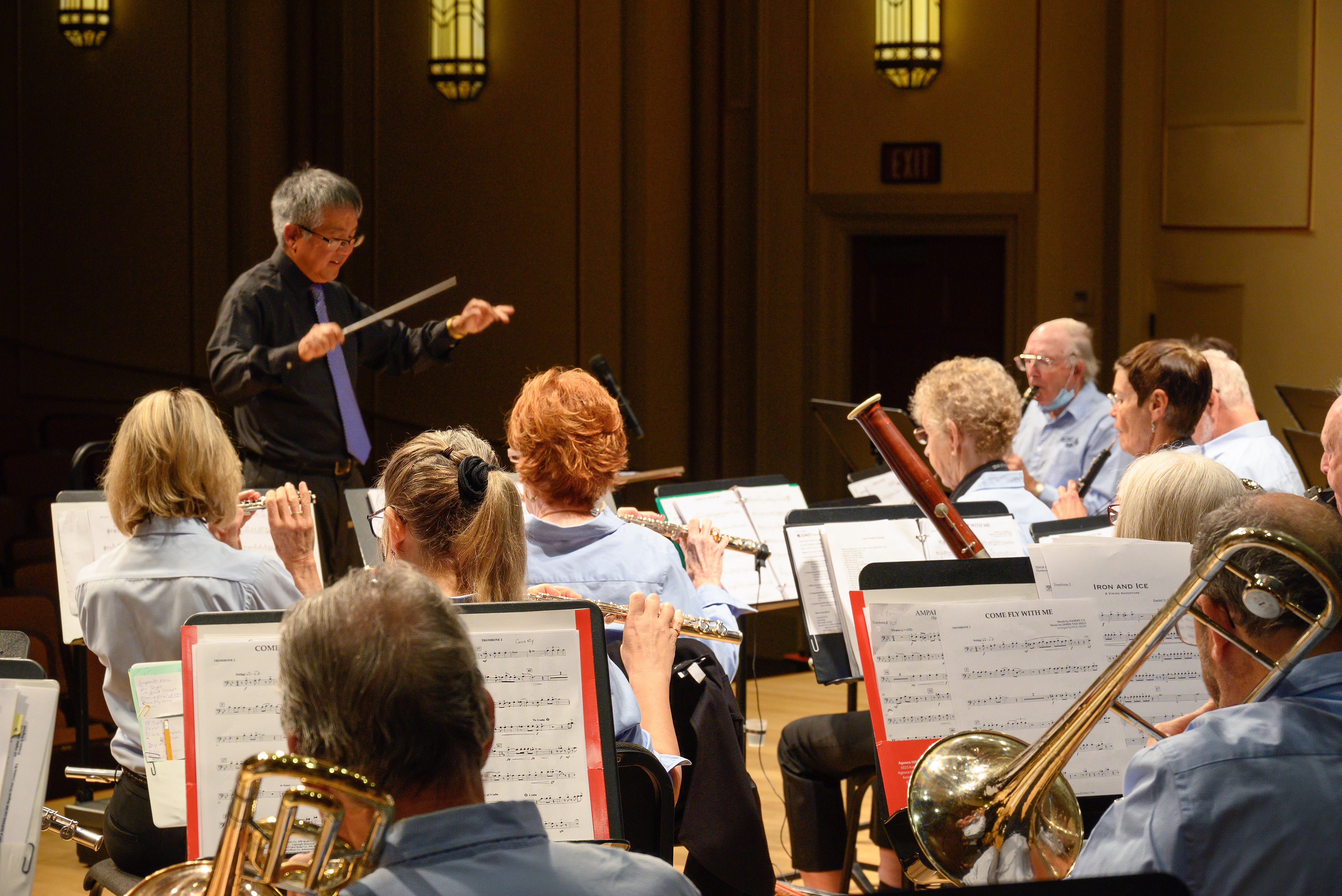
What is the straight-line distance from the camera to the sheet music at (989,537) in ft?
9.95

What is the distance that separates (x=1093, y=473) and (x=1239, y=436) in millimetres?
486

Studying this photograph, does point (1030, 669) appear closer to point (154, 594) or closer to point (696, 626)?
point (696, 626)

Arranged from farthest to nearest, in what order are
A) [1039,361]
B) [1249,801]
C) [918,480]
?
[1039,361], [918,480], [1249,801]

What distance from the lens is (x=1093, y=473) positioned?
4312 mm

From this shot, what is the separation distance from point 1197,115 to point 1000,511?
3.58 metres

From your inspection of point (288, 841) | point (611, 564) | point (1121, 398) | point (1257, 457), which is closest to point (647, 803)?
point (611, 564)

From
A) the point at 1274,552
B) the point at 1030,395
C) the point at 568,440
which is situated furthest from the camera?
the point at 1030,395

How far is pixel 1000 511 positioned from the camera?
3.13 m

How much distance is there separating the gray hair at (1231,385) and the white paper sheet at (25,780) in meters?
3.41

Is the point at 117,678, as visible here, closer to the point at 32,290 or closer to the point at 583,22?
the point at 583,22

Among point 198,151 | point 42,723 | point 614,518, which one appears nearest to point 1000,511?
point 614,518

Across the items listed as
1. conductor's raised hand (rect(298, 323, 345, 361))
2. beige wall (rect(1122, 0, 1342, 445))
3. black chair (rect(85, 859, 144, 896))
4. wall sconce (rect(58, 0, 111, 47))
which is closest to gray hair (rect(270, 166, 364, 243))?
conductor's raised hand (rect(298, 323, 345, 361))

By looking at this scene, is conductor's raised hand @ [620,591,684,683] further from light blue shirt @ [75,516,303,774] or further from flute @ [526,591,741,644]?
light blue shirt @ [75,516,303,774]

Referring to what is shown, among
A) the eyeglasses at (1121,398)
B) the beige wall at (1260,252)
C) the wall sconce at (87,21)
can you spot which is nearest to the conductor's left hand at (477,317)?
the eyeglasses at (1121,398)
